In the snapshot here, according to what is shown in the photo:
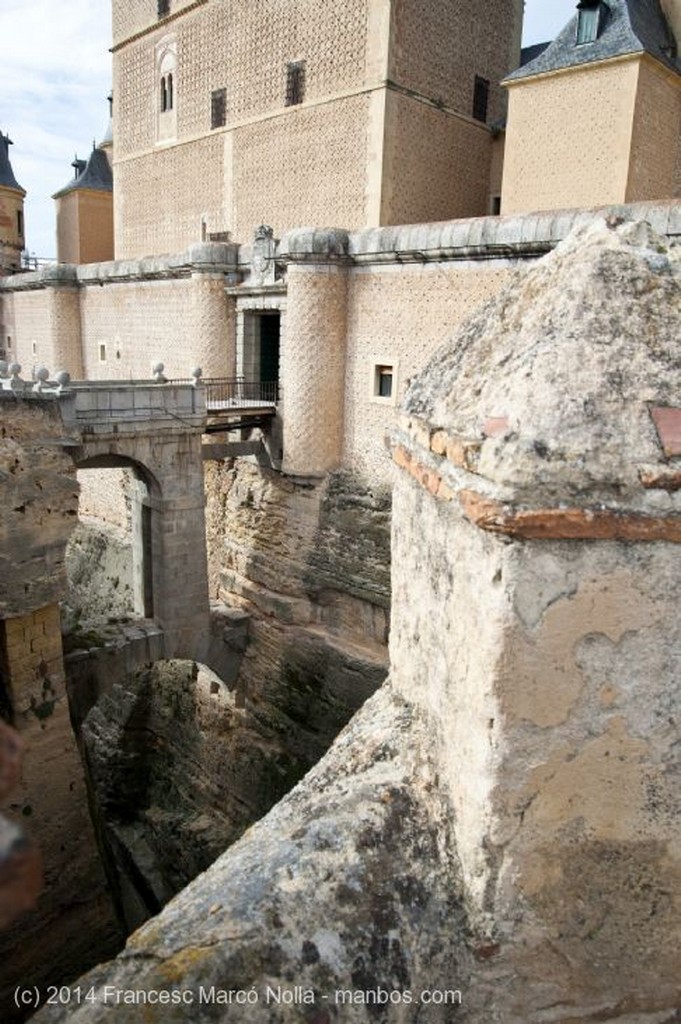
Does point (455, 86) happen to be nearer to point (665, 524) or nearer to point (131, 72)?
point (131, 72)

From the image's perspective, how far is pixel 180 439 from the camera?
11.0 metres

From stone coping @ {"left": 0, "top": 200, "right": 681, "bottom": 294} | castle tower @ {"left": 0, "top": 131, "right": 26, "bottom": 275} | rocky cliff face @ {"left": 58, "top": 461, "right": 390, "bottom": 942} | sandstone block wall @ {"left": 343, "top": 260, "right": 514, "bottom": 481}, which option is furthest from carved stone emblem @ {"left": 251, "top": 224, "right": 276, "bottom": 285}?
castle tower @ {"left": 0, "top": 131, "right": 26, "bottom": 275}

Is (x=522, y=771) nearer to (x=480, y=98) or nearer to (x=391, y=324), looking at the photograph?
(x=391, y=324)

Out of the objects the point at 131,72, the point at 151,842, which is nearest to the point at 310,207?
the point at 131,72

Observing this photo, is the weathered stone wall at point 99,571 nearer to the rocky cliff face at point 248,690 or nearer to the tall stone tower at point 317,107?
the rocky cliff face at point 248,690

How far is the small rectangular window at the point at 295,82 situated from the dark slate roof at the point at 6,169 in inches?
761

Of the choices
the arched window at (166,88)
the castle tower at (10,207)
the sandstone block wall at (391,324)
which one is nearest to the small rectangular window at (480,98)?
the sandstone block wall at (391,324)

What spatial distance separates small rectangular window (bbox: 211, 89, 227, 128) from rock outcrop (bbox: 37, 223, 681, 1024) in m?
17.2

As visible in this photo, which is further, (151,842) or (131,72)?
(131,72)

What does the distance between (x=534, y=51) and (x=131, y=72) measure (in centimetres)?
1059

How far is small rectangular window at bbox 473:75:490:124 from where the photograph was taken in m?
14.8

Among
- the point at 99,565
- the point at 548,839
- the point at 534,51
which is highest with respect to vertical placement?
the point at 534,51

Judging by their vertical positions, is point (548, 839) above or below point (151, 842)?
above

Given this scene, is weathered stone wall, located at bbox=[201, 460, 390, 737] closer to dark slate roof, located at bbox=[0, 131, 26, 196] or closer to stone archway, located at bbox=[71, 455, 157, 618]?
stone archway, located at bbox=[71, 455, 157, 618]
